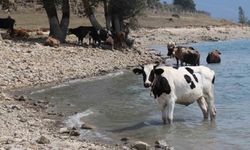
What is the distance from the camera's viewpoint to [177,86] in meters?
15.2

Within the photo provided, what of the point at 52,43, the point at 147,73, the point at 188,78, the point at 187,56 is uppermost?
the point at 147,73

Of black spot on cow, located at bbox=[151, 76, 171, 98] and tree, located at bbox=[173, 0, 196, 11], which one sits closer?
black spot on cow, located at bbox=[151, 76, 171, 98]

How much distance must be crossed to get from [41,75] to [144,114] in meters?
9.26

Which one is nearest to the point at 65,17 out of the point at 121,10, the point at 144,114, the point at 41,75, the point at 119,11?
the point at 119,11

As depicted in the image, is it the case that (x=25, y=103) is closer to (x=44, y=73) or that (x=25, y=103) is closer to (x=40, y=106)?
(x=40, y=106)

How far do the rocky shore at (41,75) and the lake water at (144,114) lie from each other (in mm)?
950

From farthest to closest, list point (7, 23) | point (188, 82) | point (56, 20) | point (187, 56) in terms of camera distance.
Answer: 1. point (7, 23)
2. point (56, 20)
3. point (187, 56)
4. point (188, 82)

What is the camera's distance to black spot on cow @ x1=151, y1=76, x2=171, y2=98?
579 inches

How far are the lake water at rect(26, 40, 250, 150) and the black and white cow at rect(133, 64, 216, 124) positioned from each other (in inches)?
19.1

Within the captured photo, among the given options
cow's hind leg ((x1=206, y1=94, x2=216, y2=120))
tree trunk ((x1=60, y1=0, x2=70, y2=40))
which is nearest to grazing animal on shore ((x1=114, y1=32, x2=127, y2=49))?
tree trunk ((x1=60, y1=0, x2=70, y2=40))

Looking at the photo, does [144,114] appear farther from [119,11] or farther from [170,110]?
[119,11]

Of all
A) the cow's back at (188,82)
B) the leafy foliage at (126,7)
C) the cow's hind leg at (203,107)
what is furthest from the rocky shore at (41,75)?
the leafy foliage at (126,7)

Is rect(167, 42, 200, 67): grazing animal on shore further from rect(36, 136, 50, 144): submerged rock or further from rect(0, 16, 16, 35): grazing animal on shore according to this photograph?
rect(36, 136, 50, 144): submerged rock

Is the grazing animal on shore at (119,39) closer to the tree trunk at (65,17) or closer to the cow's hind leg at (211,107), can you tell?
the tree trunk at (65,17)
